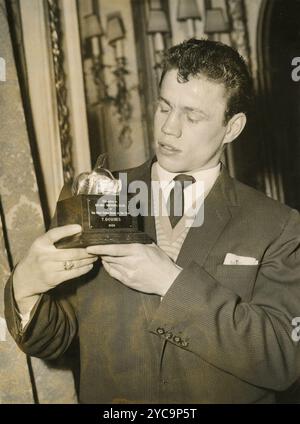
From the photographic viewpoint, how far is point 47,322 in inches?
55.6

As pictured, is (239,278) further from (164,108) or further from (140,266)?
(164,108)

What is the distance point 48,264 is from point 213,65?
899mm

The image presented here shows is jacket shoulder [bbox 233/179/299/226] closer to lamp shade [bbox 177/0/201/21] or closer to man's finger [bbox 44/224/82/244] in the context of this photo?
man's finger [bbox 44/224/82/244]

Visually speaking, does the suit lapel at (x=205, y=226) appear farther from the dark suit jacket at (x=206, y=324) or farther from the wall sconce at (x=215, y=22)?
the wall sconce at (x=215, y=22)

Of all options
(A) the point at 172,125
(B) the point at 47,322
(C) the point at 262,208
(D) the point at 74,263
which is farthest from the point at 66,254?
(C) the point at 262,208

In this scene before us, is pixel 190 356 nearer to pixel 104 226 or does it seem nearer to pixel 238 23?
pixel 104 226

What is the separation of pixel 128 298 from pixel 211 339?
31cm

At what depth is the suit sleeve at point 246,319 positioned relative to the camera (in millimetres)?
1307

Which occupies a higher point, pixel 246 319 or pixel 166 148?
pixel 166 148

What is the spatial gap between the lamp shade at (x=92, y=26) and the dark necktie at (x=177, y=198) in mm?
1539

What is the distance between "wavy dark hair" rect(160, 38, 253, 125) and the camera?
61.5 inches

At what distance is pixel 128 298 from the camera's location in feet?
4.88

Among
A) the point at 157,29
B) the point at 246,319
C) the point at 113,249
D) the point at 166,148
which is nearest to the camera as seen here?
the point at 113,249

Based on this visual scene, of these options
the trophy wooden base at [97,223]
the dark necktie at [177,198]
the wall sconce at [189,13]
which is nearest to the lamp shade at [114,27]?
the wall sconce at [189,13]
